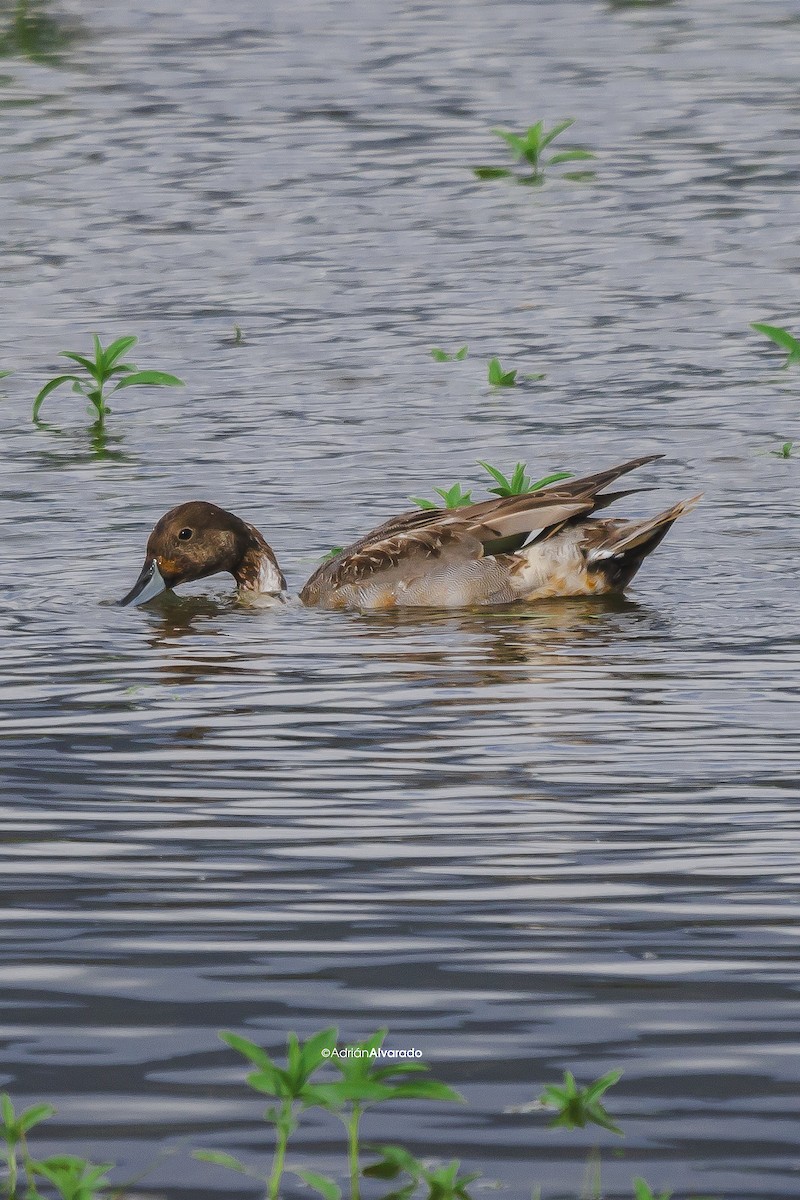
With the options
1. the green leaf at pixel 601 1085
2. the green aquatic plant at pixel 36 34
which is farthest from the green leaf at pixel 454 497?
the green aquatic plant at pixel 36 34

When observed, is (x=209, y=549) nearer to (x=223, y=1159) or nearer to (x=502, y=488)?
(x=502, y=488)

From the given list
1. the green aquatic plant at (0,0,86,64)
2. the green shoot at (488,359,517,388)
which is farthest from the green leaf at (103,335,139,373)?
the green aquatic plant at (0,0,86,64)

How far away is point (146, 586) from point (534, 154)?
8.96m

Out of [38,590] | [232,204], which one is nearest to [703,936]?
[38,590]

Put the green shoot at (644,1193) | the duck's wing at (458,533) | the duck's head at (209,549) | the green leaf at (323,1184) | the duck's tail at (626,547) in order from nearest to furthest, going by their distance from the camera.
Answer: the green shoot at (644,1193) → the green leaf at (323,1184) → the duck's wing at (458,533) → the duck's tail at (626,547) → the duck's head at (209,549)

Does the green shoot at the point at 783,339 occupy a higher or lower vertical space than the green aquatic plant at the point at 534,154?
lower

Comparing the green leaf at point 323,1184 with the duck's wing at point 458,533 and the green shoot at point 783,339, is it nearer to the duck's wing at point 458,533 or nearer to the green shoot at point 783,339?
the duck's wing at point 458,533

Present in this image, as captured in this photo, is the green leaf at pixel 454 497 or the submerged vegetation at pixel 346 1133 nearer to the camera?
the submerged vegetation at pixel 346 1133

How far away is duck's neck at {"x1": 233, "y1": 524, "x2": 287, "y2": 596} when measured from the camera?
968 cm

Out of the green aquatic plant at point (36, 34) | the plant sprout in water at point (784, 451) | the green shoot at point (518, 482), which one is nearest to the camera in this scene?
the green shoot at point (518, 482)

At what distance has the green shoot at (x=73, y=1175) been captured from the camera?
12.7ft

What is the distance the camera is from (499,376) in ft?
41.5

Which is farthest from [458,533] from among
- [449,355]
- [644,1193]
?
[644,1193]

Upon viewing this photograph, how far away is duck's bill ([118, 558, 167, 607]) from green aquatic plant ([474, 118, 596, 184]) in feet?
26.8
